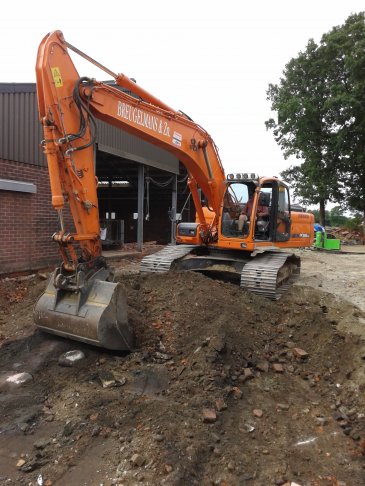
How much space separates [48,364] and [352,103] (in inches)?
1027

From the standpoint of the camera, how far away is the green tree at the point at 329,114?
88.7 feet

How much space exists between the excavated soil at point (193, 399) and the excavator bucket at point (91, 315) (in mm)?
242

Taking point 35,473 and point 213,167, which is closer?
point 35,473

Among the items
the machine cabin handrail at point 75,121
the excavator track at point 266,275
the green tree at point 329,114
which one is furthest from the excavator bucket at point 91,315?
the green tree at point 329,114

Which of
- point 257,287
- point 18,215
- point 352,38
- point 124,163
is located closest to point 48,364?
point 257,287

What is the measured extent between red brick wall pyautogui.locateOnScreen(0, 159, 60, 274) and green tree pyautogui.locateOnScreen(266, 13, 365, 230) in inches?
868

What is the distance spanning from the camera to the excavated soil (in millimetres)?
3184

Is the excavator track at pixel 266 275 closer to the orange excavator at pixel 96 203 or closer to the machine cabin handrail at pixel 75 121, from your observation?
the orange excavator at pixel 96 203

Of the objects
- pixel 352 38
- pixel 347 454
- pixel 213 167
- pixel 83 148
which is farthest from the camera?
pixel 352 38

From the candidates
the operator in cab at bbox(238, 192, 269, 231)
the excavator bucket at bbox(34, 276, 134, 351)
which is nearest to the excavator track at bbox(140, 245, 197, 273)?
the operator in cab at bbox(238, 192, 269, 231)

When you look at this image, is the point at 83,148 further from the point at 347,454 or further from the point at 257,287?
the point at 347,454

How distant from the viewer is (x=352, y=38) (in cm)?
2803

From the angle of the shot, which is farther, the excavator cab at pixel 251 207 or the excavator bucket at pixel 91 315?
the excavator cab at pixel 251 207

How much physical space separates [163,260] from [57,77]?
168 inches
